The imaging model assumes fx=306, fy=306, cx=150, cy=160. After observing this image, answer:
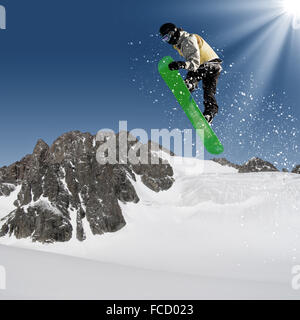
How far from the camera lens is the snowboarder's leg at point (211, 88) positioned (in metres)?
8.62

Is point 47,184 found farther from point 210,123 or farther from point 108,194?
point 210,123

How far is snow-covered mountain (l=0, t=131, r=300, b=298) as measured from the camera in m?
79.6

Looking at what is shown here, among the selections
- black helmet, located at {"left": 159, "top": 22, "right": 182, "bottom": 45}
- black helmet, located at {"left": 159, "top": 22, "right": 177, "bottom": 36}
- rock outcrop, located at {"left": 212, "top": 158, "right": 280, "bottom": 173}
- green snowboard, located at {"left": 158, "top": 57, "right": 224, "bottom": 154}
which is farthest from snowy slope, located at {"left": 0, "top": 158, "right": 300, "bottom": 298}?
black helmet, located at {"left": 159, "top": 22, "right": 177, "bottom": 36}

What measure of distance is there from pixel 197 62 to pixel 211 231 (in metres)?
92.1

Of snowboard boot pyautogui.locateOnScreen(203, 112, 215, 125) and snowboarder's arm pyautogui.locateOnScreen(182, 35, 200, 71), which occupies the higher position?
snowboarder's arm pyautogui.locateOnScreen(182, 35, 200, 71)

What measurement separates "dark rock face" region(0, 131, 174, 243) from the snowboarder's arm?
91399 mm

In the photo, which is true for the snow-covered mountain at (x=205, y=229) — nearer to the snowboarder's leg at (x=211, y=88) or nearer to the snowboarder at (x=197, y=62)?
the snowboarder's leg at (x=211, y=88)

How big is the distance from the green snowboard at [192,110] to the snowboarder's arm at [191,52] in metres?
1.70

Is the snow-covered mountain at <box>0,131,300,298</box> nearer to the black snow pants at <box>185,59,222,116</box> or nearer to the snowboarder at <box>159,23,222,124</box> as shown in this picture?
the black snow pants at <box>185,59,222,116</box>

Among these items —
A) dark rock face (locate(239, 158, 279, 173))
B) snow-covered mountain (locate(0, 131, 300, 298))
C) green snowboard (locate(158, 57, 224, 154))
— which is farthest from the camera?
dark rock face (locate(239, 158, 279, 173))

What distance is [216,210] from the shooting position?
10044 centimetres

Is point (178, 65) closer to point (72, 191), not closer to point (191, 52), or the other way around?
point (191, 52)

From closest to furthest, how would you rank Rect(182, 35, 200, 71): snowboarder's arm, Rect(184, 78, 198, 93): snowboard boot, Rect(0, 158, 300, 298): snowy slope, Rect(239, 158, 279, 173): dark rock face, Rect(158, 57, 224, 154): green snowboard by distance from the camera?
Rect(182, 35, 200, 71): snowboarder's arm → Rect(184, 78, 198, 93): snowboard boot → Rect(158, 57, 224, 154): green snowboard → Rect(0, 158, 300, 298): snowy slope → Rect(239, 158, 279, 173): dark rock face

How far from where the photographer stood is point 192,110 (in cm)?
953
